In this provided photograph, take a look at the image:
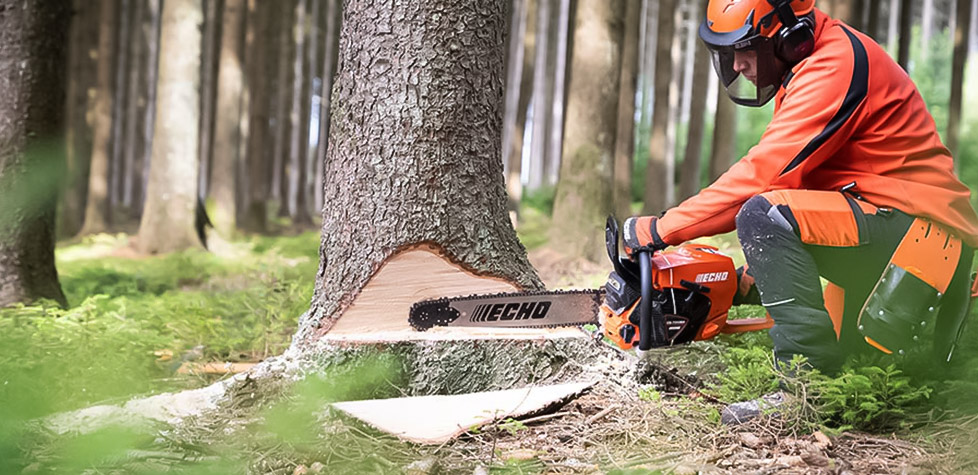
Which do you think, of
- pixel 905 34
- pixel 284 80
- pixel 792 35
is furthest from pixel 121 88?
pixel 792 35

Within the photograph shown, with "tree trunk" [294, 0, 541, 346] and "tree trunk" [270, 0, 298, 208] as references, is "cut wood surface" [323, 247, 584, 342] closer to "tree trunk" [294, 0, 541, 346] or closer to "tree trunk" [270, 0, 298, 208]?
"tree trunk" [294, 0, 541, 346]

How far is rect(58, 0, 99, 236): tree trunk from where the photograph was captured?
42.1 feet

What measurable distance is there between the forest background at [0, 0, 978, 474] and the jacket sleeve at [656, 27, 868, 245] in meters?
1.68

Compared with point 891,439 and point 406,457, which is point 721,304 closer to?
point 891,439

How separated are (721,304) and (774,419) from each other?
51 cm

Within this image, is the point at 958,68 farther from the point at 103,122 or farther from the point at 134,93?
the point at 134,93

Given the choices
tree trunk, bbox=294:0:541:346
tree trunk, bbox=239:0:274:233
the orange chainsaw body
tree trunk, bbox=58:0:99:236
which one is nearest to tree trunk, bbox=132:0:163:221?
tree trunk, bbox=58:0:99:236

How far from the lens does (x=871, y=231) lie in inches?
Result: 106

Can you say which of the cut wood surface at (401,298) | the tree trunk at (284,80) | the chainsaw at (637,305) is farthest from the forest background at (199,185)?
the chainsaw at (637,305)

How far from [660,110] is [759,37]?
995cm

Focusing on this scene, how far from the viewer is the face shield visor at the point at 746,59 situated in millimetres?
2787

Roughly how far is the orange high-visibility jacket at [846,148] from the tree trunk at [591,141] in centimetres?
494

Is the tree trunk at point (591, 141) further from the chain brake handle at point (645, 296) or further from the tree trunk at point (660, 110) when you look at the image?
the chain brake handle at point (645, 296)

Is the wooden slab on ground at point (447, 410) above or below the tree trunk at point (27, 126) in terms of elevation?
below
